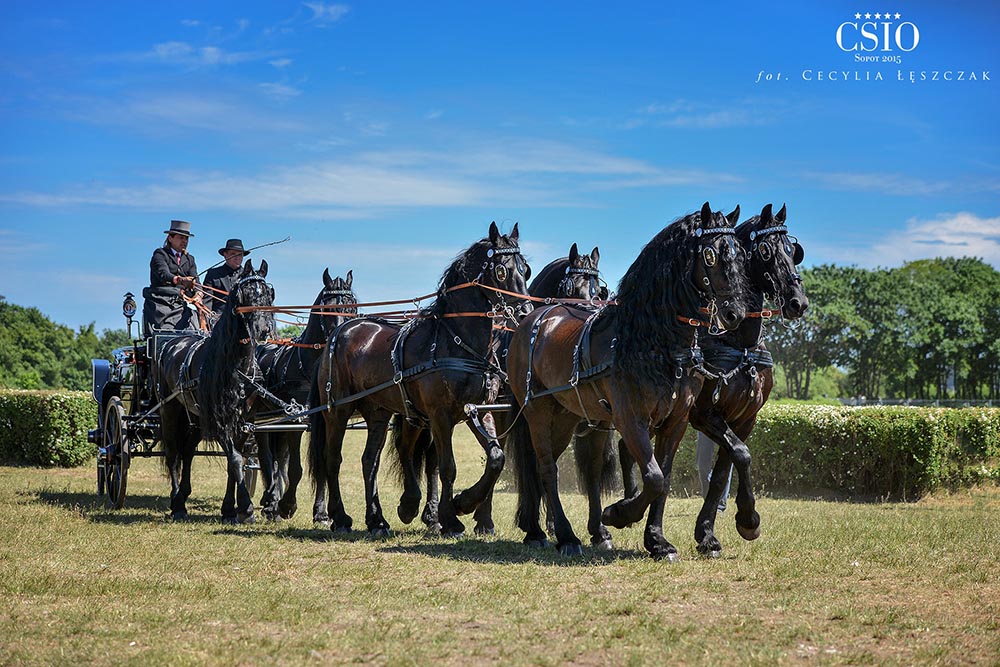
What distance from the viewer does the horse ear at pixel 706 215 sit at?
7.65 metres

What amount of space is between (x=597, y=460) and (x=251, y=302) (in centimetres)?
413

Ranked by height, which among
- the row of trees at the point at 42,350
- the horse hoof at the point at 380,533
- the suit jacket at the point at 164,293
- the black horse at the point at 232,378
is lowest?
the horse hoof at the point at 380,533

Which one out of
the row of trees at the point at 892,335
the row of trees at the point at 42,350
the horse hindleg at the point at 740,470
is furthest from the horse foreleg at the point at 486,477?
the row of trees at the point at 892,335

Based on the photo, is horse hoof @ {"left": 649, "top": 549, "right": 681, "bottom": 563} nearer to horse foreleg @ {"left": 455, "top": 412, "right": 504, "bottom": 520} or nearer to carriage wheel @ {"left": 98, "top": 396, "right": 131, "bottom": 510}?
horse foreleg @ {"left": 455, "top": 412, "right": 504, "bottom": 520}

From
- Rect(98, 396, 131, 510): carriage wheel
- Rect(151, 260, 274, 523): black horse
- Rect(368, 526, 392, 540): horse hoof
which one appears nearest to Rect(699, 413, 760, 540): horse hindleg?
Rect(368, 526, 392, 540): horse hoof

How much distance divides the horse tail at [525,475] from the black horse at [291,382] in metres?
2.96

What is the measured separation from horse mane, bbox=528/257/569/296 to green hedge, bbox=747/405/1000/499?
6.01 m

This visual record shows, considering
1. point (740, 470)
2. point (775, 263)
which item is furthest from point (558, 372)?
point (775, 263)

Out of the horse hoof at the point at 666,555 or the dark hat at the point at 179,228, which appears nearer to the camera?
the horse hoof at the point at 666,555

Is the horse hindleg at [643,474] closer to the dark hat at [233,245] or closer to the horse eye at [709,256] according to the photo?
the horse eye at [709,256]

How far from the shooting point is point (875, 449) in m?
14.6

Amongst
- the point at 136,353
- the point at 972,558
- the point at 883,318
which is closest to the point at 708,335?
the point at 972,558

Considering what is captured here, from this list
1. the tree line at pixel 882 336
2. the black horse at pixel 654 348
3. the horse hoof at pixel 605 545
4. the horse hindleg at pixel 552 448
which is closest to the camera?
the black horse at pixel 654 348

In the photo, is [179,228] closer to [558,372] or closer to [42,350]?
[558,372]
